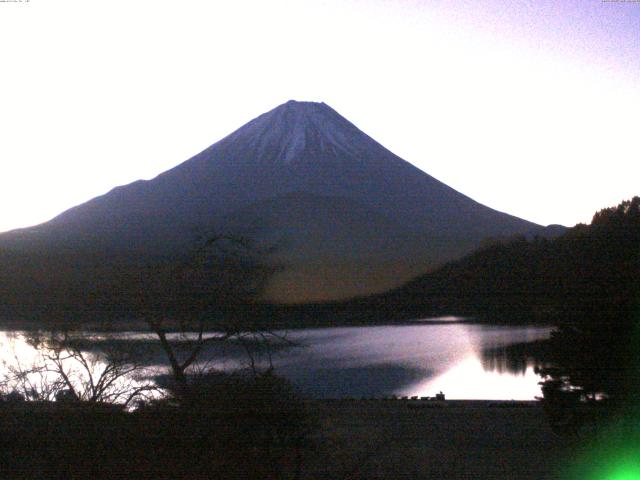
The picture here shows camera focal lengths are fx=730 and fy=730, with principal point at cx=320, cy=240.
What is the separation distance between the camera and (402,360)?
414 cm

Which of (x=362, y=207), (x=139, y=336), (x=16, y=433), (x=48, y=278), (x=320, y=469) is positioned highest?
(x=362, y=207)

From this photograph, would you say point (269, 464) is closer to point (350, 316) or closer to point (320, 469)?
point (320, 469)

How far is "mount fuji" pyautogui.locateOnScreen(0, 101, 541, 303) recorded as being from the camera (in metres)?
4.44

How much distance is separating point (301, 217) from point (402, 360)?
1820mm

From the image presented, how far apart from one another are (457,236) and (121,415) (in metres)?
3.14

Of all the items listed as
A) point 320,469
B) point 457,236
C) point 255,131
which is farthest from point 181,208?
point 255,131

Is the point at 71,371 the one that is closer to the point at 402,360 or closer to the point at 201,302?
the point at 201,302

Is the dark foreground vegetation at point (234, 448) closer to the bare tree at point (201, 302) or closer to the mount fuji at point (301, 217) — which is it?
the bare tree at point (201, 302)

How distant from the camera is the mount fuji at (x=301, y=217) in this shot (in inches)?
175

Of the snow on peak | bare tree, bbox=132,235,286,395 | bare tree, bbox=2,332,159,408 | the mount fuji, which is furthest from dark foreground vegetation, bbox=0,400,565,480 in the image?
the snow on peak

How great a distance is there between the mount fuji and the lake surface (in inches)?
12.1

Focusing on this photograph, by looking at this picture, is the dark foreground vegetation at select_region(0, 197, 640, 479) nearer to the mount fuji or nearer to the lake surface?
the lake surface

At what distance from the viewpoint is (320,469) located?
365 cm

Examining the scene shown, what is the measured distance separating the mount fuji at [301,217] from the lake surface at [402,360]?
308 mm
